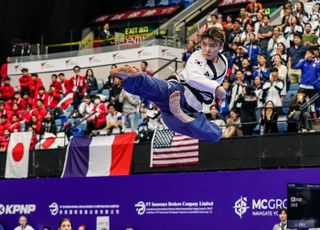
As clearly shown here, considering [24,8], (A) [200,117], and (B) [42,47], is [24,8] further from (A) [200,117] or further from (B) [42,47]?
(A) [200,117]

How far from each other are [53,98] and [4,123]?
1.79m

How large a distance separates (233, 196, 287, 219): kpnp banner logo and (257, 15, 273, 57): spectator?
15.6ft

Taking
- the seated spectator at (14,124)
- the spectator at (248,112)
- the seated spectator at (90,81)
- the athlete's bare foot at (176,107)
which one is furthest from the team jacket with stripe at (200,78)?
the seated spectator at (14,124)

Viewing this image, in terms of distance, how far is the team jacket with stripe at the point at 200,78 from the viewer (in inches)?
441

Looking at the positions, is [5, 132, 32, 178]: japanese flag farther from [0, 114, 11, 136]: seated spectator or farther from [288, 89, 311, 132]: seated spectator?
[288, 89, 311, 132]: seated spectator

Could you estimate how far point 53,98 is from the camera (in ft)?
92.9

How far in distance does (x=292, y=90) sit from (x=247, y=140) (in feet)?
5.89

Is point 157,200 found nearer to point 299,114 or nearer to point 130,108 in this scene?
point 130,108

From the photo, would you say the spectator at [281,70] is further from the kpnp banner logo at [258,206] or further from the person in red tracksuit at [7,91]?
the person in red tracksuit at [7,91]

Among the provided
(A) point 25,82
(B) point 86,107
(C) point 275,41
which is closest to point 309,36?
(C) point 275,41

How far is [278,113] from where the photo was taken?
1994 cm

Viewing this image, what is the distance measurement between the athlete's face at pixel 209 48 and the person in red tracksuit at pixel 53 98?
1706 cm

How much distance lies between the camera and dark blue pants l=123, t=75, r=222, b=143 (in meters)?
11.0

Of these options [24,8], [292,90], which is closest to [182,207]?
[292,90]
